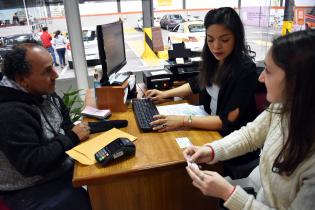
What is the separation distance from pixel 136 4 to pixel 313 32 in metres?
2.86

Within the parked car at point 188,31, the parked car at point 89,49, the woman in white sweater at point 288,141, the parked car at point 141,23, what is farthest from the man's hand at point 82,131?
the parked car at point 188,31

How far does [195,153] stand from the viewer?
3.47 feet

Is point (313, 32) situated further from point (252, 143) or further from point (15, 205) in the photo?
point (15, 205)

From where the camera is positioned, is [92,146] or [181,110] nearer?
[92,146]

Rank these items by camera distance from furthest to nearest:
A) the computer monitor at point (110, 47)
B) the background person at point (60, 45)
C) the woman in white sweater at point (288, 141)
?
the background person at point (60, 45) < the computer monitor at point (110, 47) < the woman in white sweater at point (288, 141)

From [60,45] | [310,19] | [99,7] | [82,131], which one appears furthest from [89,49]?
[310,19]

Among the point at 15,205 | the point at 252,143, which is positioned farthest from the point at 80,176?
the point at 252,143

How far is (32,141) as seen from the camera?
103cm

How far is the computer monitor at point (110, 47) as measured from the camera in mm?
1462

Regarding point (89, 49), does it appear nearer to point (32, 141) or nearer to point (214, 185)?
point (32, 141)

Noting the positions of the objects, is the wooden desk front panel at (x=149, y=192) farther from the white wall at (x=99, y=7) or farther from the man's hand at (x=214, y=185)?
the white wall at (x=99, y=7)

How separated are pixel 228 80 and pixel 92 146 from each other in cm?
76

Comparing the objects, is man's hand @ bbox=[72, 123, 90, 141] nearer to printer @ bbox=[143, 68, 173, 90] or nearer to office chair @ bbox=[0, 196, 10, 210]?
office chair @ bbox=[0, 196, 10, 210]

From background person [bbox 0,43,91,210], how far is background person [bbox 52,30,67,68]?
209 cm
